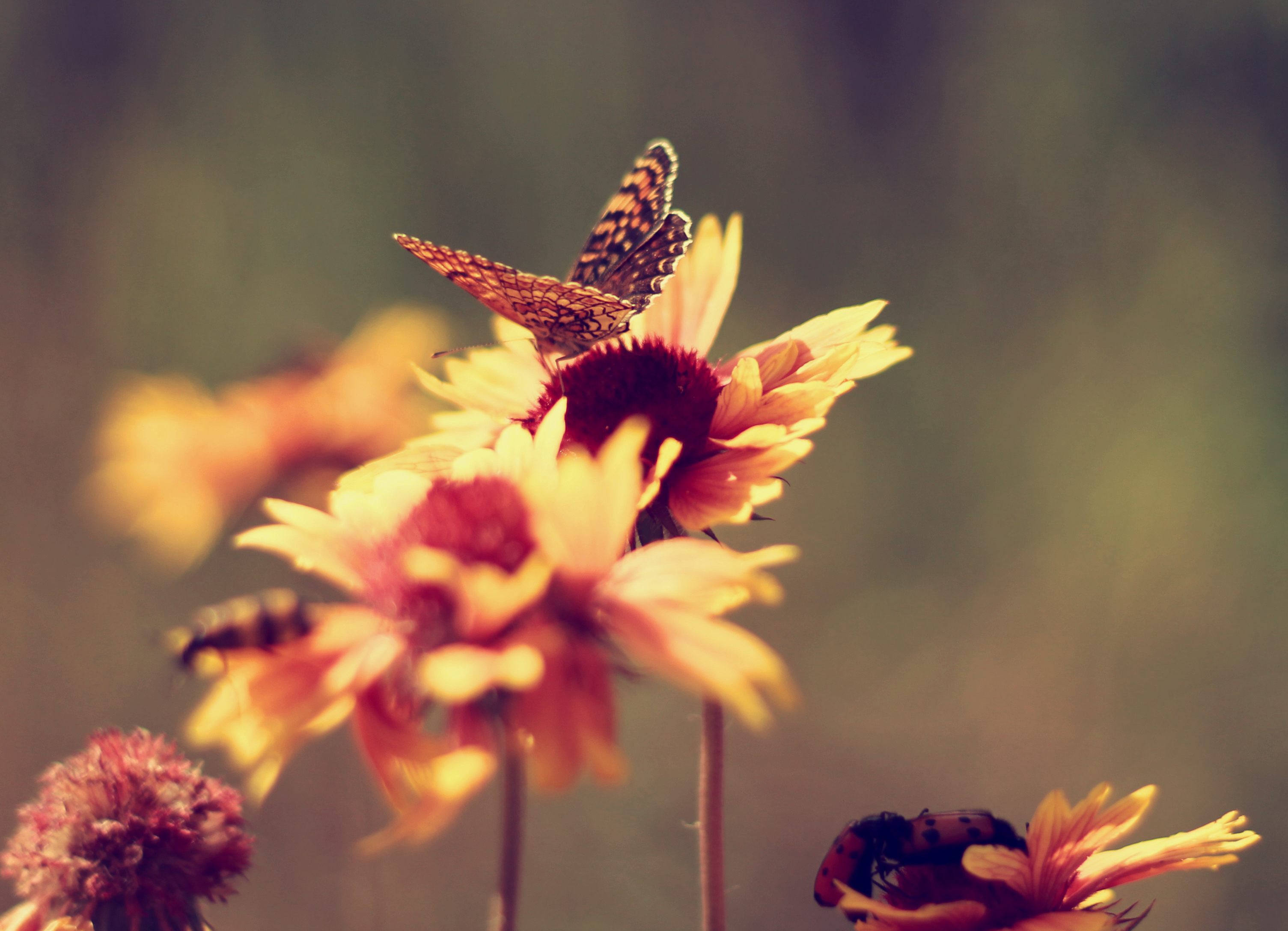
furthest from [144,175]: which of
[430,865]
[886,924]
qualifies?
[886,924]

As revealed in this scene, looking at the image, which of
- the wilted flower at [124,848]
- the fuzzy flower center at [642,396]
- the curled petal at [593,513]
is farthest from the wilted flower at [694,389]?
the wilted flower at [124,848]

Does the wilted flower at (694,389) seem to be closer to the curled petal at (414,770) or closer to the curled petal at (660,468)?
the curled petal at (660,468)

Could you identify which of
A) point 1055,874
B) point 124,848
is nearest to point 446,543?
point 124,848

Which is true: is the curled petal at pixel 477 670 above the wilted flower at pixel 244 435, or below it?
below

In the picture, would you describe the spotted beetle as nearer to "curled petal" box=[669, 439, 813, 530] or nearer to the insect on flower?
"curled petal" box=[669, 439, 813, 530]

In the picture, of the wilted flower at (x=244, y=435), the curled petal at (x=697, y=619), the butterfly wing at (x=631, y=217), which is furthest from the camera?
the wilted flower at (x=244, y=435)

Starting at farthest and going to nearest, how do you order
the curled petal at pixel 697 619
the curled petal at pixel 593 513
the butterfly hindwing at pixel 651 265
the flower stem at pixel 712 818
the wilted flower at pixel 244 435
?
the wilted flower at pixel 244 435 → the butterfly hindwing at pixel 651 265 → the flower stem at pixel 712 818 → the curled petal at pixel 593 513 → the curled petal at pixel 697 619
